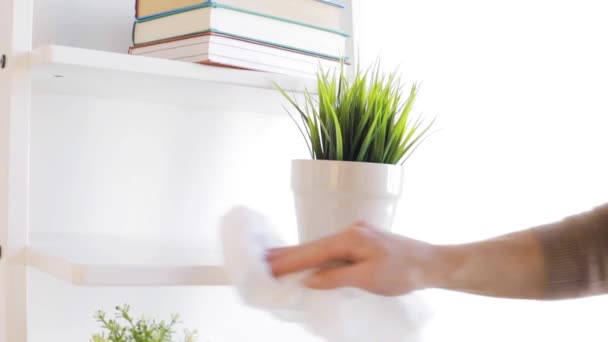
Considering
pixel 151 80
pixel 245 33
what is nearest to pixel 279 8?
pixel 245 33

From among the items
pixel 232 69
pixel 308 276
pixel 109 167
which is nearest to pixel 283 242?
pixel 308 276

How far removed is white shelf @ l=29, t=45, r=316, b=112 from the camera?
803 millimetres

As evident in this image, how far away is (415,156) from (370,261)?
2.01 ft

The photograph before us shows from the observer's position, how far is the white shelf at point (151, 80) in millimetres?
803

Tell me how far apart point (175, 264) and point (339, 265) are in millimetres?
196

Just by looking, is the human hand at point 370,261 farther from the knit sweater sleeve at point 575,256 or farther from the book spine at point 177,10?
the book spine at point 177,10

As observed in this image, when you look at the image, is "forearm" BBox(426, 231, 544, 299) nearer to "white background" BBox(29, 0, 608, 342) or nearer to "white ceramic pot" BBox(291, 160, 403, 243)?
"white ceramic pot" BBox(291, 160, 403, 243)

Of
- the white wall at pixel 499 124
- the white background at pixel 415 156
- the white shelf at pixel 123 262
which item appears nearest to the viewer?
the white shelf at pixel 123 262

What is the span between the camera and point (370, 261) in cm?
63

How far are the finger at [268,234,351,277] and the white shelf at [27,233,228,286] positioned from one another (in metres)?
0.11

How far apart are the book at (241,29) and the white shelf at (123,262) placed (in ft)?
0.78

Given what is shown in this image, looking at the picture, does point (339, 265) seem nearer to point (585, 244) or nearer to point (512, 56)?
point (585, 244)

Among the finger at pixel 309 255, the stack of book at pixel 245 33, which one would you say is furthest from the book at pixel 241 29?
the finger at pixel 309 255

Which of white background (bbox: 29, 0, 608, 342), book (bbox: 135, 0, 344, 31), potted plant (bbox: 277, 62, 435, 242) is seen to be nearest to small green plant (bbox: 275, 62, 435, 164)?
potted plant (bbox: 277, 62, 435, 242)
